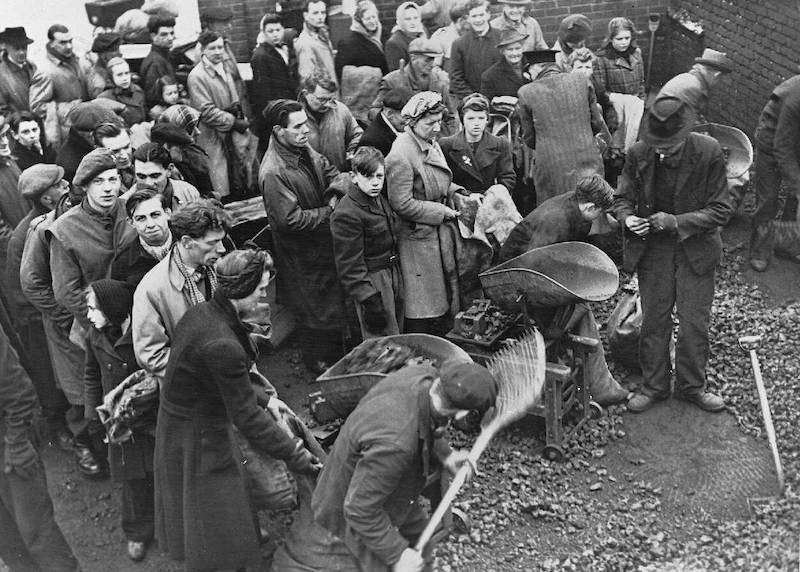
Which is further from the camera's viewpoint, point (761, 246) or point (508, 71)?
point (508, 71)

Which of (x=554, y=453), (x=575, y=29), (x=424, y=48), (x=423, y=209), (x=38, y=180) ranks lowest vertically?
(x=554, y=453)

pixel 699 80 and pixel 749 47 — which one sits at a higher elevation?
pixel 699 80

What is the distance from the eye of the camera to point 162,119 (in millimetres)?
7719

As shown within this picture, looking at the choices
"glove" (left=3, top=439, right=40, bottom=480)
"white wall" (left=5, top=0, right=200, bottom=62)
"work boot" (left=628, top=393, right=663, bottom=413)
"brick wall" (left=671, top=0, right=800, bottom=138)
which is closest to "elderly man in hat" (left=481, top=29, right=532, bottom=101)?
"brick wall" (left=671, top=0, right=800, bottom=138)

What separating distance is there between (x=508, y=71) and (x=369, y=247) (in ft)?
10.3

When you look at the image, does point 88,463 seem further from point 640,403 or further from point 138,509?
point 640,403

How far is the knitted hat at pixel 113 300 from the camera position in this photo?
525 centimetres

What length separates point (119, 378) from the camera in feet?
18.0

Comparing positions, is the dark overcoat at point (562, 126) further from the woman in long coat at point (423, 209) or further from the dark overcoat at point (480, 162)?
the woman in long coat at point (423, 209)

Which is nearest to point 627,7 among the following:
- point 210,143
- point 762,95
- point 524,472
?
point 762,95

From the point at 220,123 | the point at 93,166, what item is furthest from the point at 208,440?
the point at 220,123

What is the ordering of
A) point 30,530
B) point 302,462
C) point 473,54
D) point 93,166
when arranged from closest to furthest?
point 302,462, point 30,530, point 93,166, point 473,54

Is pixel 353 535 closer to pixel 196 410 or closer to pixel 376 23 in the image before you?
pixel 196 410

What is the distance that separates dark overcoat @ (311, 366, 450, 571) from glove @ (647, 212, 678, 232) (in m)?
2.61
